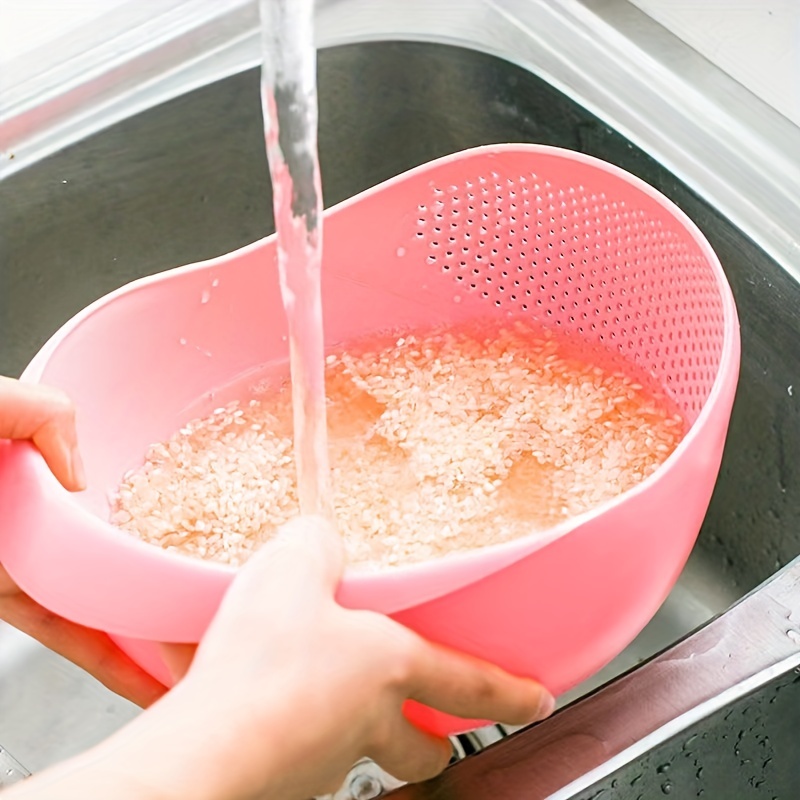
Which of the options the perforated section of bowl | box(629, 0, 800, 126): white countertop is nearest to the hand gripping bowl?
the perforated section of bowl

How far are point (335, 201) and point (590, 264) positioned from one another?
0.27 metres

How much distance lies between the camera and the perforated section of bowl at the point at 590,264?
0.72 meters

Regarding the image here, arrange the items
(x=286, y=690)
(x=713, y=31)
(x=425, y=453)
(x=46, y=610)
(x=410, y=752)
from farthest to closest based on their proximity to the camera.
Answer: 1. (x=713, y=31)
2. (x=425, y=453)
3. (x=46, y=610)
4. (x=410, y=752)
5. (x=286, y=690)

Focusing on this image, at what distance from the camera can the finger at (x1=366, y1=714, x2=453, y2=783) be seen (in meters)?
0.55

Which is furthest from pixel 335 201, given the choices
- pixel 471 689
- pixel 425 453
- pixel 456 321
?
pixel 471 689

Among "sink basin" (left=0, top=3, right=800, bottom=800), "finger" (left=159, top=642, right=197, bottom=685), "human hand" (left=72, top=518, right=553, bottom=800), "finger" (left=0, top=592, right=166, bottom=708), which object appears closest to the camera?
"human hand" (left=72, top=518, right=553, bottom=800)

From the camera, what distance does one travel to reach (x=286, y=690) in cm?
47

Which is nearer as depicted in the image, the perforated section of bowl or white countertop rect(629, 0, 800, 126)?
the perforated section of bowl

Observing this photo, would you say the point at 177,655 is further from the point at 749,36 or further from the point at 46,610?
the point at 749,36

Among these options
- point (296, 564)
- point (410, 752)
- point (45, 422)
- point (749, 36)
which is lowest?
point (410, 752)

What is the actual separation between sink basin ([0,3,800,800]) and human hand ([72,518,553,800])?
336 mm

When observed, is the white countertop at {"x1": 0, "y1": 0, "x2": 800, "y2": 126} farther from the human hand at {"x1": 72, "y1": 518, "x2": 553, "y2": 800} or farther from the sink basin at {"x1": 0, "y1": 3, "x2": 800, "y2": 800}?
the human hand at {"x1": 72, "y1": 518, "x2": 553, "y2": 800}

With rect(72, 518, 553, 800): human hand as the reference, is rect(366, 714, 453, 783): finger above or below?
below

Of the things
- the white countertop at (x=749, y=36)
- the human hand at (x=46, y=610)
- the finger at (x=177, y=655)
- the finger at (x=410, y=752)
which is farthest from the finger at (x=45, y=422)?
the white countertop at (x=749, y=36)
